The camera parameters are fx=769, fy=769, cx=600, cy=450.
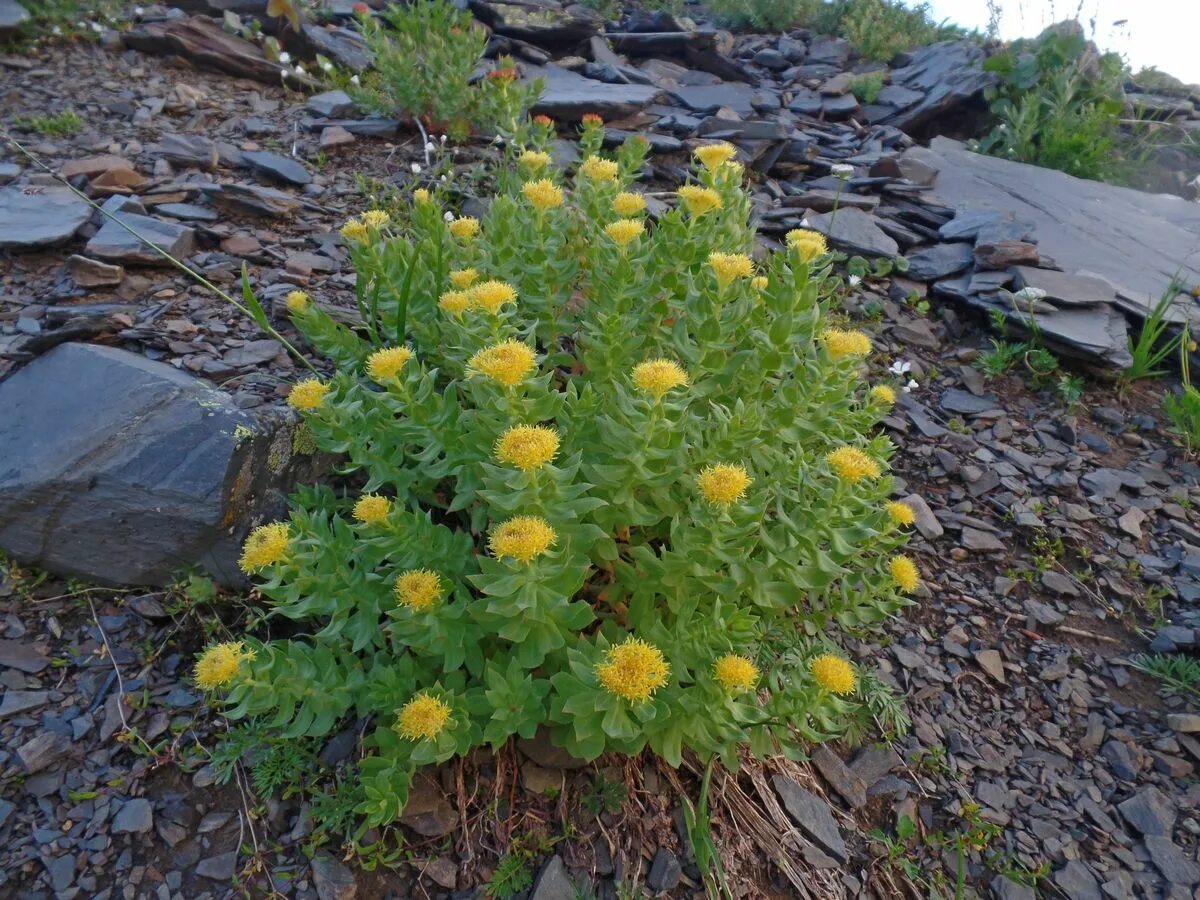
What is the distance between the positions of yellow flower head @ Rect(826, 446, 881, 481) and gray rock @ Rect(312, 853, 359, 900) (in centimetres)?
186

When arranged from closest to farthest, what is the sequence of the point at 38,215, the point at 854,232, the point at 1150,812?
the point at 1150,812, the point at 38,215, the point at 854,232

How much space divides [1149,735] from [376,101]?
19.4 feet

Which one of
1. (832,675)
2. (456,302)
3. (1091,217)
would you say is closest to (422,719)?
(832,675)

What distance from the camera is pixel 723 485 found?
2121mm

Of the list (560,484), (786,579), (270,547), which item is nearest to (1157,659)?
(786,579)

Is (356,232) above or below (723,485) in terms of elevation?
above

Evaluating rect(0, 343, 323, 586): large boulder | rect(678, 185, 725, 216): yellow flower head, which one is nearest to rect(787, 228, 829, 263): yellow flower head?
rect(678, 185, 725, 216): yellow flower head

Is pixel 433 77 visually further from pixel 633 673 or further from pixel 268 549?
pixel 633 673

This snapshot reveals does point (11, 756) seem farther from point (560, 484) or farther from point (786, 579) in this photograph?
point (786, 579)

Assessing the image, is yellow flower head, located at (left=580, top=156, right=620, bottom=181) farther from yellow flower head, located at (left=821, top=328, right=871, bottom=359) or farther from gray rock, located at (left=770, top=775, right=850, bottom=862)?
gray rock, located at (left=770, top=775, right=850, bottom=862)

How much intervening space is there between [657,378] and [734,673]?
820 millimetres

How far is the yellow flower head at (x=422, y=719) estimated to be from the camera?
2.00 meters

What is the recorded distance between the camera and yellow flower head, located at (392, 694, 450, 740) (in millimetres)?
2002

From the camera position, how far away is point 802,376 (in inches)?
105
